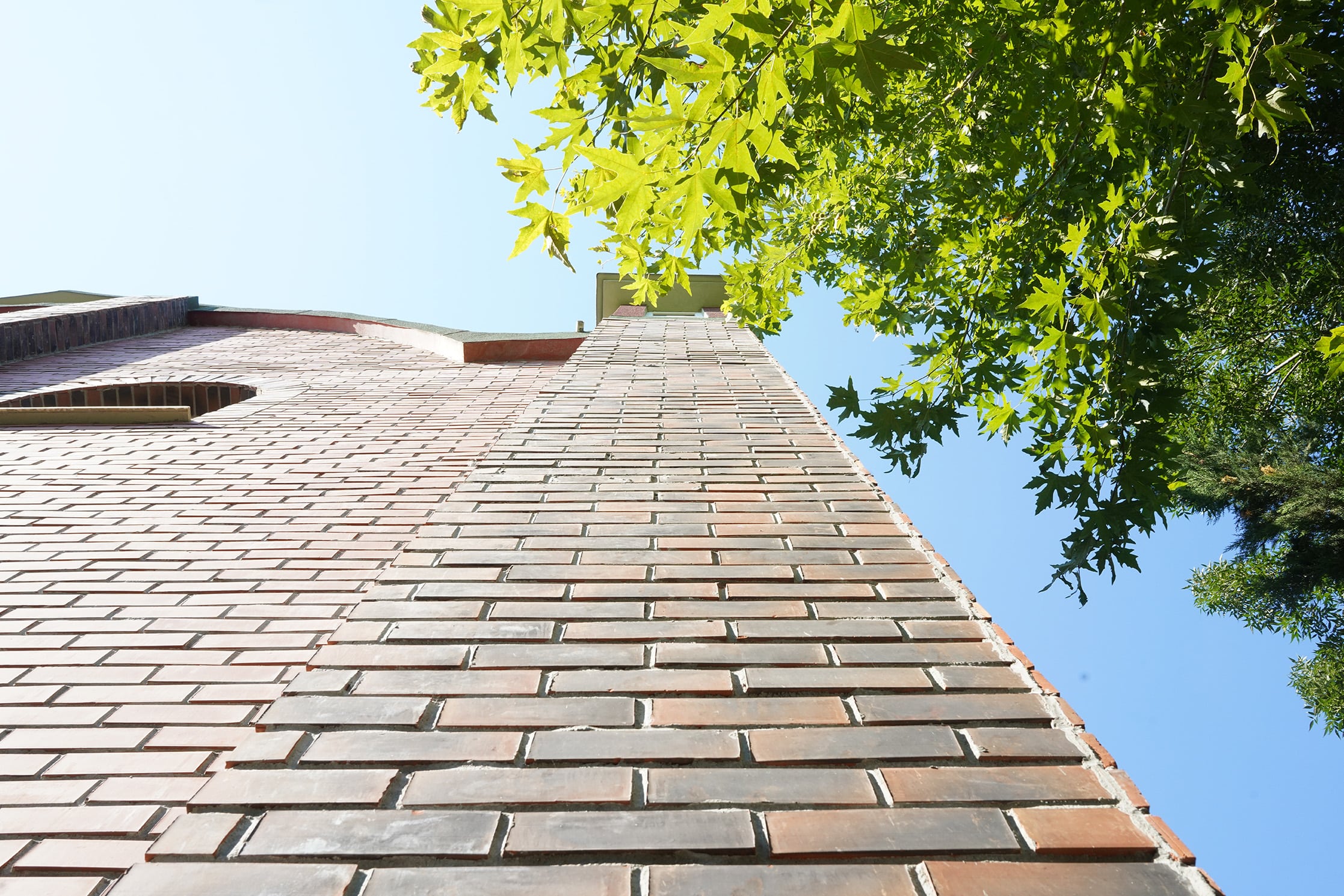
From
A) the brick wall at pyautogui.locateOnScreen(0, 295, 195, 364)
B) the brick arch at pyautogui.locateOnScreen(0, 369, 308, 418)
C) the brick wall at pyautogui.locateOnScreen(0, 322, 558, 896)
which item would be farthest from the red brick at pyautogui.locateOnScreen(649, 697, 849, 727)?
the brick wall at pyautogui.locateOnScreen(0, 295, 195, 364)

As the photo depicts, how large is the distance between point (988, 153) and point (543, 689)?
5.64 meters

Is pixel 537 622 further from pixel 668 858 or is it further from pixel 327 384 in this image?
pixel 327 384

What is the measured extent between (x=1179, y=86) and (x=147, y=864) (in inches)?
168

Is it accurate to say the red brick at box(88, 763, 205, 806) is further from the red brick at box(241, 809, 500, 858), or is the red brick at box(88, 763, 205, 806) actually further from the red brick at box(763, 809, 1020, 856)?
the red brick at box(763, 809, 1020, 856)

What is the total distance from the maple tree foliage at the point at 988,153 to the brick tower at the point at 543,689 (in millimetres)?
840

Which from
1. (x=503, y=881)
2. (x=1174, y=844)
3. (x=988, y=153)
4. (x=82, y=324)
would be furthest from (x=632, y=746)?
(x=82, y=324)

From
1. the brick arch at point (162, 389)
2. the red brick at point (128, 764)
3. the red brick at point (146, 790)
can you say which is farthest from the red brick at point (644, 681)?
the brick arch at point (162, 389)

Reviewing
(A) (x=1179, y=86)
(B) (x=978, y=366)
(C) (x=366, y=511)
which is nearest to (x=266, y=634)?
(C) (x=366, y=511)

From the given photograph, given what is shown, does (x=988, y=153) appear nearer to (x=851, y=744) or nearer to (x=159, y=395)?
(x=851, y=744)

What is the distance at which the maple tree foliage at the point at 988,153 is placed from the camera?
2.03 meters

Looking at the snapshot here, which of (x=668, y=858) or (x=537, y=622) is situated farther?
(x=537, y=622)

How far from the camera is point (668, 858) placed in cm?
115

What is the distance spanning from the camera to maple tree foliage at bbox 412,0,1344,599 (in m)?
2.03

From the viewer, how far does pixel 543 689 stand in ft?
5.09
